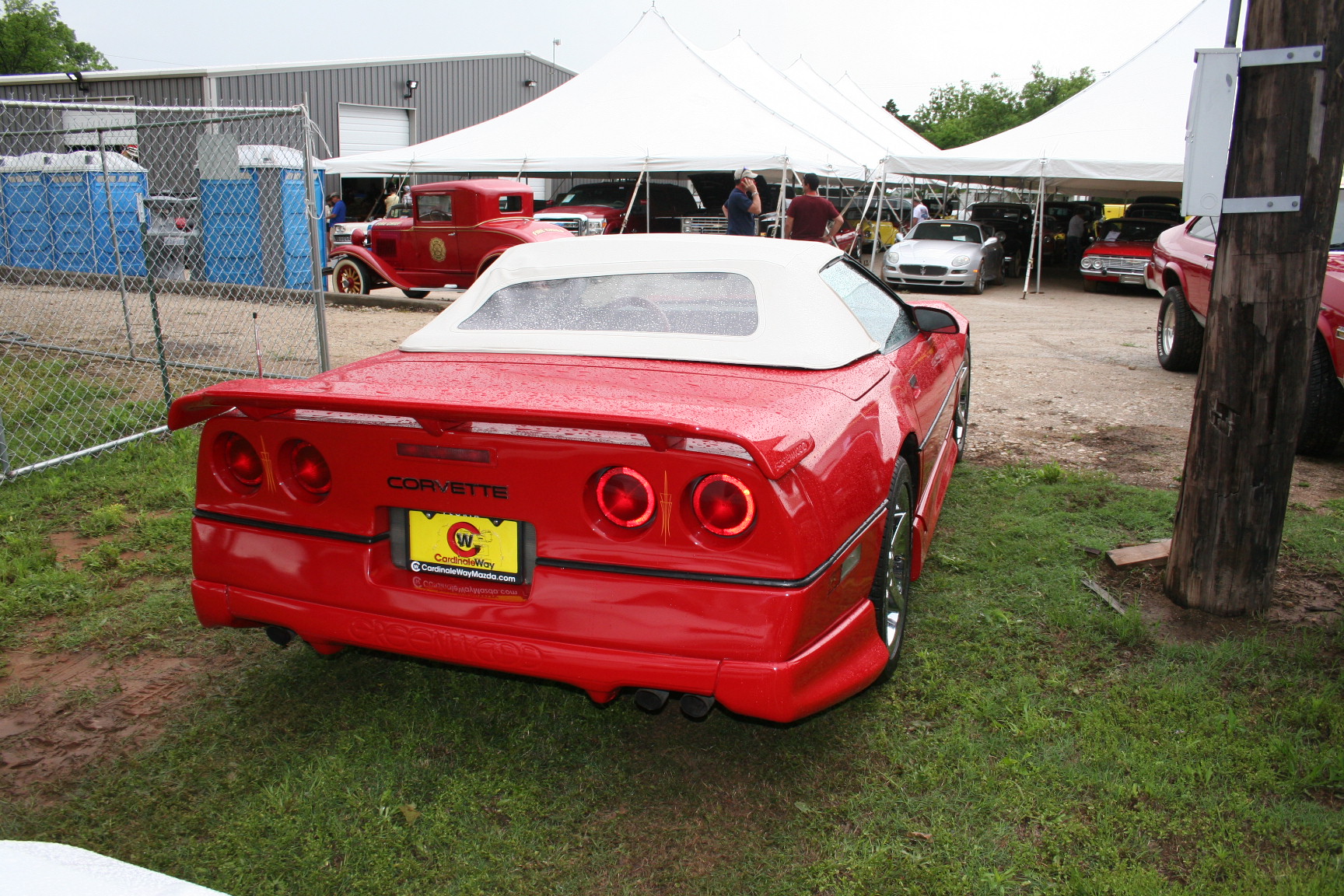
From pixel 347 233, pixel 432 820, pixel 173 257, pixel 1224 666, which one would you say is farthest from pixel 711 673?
pixel 347 233

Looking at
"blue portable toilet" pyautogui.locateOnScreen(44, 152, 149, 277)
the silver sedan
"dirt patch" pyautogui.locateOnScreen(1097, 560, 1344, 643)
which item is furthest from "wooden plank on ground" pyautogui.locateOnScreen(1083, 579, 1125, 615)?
the silver sedan

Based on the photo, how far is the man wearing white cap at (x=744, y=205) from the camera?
13336mm

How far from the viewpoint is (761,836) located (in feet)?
7.69

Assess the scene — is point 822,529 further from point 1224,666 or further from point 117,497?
point 117,497

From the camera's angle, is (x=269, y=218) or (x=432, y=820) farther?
(x=269, y=218)

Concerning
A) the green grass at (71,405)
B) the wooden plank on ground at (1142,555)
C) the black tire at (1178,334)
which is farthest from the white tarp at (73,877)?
the black tire at (1178,334)

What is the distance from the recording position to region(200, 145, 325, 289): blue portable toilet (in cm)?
1262

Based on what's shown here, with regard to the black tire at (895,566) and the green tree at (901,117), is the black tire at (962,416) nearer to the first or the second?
the black tire at (895,566)

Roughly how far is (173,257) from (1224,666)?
46.6 ft

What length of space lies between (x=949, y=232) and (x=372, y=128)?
1824 centimetres

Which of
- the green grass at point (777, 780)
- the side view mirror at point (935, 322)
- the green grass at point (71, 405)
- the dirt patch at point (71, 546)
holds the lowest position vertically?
the green grass at point (777, 780)

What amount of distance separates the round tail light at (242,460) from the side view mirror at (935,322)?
258cm

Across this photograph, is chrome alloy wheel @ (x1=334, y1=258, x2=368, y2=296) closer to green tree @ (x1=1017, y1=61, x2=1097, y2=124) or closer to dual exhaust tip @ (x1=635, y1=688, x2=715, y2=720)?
dual exhaust tip @ (x1=635, y1=688, x2=715, y2=720)

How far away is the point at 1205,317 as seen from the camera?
22.4 feet
